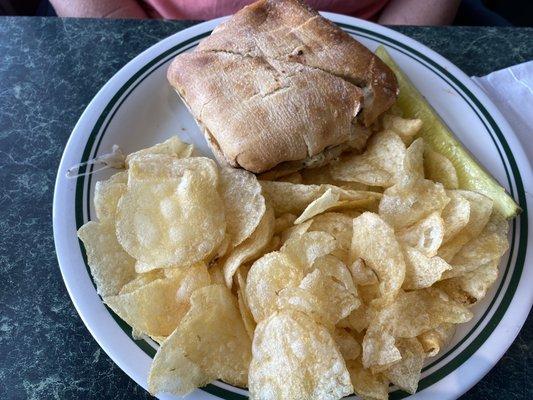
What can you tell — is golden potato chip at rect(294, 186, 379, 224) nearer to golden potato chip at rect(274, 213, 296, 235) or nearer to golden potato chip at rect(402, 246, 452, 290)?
golden potato chip at rect(274, 213, 296, 235)

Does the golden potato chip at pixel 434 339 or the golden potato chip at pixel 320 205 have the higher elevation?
the golden potato chip at pixel 320 205

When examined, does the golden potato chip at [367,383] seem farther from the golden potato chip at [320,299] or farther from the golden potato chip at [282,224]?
the golden potato chip at [282,224]

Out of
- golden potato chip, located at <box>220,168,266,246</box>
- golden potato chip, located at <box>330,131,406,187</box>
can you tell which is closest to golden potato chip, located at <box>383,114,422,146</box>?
golden potato chip, located at <box>330,131,406,187</box>

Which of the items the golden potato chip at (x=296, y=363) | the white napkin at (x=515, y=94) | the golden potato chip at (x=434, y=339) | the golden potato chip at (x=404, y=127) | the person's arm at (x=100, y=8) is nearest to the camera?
the golden potato chip at (x=296, y=363)

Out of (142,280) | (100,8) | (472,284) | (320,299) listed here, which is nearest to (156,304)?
(142,280)

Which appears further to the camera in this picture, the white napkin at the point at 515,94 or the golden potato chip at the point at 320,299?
the white napkin at the point at 515,94

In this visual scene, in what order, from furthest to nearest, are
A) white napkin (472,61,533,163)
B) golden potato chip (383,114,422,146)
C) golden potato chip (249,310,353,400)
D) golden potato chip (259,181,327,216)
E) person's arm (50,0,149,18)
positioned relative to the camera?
person's arm (50,0,149,18) → white napkin (472,61,533,163) → golden potato chip (383,114,422,146) → golden potato chip (259,181,327,216) → golden potato chip (249,310,353,400)

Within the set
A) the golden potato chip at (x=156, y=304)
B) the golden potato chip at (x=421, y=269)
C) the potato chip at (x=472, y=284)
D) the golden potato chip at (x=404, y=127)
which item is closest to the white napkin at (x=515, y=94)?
the golden potato chip at (x=404, y=127)
